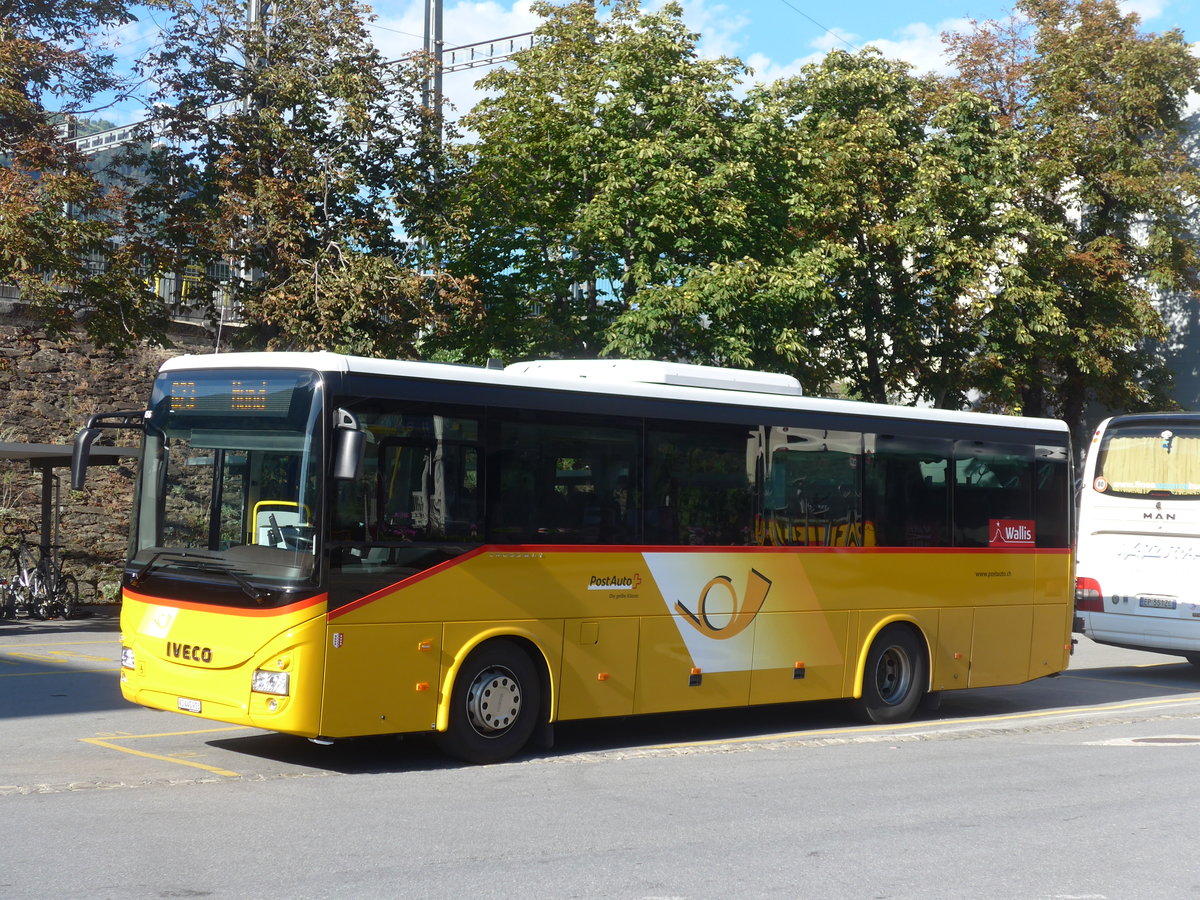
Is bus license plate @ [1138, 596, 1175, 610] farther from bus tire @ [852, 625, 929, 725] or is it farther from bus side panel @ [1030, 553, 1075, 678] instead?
bus tire @ [852, 625, 929, 725]

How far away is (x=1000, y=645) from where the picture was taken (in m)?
14.5

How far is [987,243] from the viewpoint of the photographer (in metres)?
32.0

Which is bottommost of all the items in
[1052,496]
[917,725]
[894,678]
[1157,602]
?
[917,725]

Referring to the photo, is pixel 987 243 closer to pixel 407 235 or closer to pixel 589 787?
pixel 407 235

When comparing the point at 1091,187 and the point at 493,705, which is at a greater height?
the point at 1091,187

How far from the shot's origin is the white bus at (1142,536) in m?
18.5

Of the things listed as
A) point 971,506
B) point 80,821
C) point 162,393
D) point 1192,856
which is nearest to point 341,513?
point 162,393

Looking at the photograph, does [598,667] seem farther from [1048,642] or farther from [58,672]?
[58,672]

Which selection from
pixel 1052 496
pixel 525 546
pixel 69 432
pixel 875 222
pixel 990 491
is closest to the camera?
pixel 525 546

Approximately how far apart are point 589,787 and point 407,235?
49.4ft

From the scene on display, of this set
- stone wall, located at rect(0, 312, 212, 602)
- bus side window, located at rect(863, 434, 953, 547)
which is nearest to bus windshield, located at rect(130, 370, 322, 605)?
bus side window, located at rect(863, 434, 953, 547)

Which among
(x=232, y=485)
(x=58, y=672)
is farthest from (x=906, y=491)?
(x=58, y=672)

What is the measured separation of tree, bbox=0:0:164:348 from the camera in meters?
18.3

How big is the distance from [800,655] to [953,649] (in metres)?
2.30
